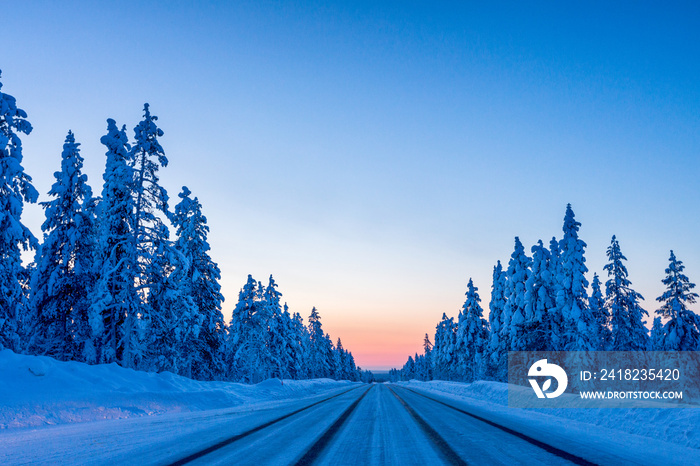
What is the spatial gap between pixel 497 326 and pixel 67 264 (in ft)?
144

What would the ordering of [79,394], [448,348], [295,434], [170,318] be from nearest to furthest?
[295,434]
[79,394]
[170,318]
[448,348]

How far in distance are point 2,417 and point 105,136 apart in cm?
1710

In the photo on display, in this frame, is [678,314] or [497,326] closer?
[678,314]

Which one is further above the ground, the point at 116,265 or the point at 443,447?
the point at 116,265

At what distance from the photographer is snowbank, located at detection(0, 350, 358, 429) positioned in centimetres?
1070

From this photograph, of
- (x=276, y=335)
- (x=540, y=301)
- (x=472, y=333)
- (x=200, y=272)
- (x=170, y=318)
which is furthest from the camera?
(x=472, y=333)

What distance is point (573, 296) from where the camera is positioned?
113ft

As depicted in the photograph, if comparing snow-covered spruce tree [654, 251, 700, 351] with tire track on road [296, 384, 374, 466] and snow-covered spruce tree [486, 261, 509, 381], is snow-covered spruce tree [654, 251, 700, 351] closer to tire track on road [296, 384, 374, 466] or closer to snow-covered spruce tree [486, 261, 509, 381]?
snow-covered spruce tree [486, 261, 509, 381]

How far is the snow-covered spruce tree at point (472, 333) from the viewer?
179ft

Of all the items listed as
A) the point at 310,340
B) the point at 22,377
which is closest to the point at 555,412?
the point at 22,377

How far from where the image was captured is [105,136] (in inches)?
902

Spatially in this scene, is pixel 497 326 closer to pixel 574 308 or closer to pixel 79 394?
pixel 574 308

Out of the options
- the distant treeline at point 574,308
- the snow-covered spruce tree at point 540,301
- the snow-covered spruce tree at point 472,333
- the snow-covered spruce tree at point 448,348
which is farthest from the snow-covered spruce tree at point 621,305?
the snow-covered spruce tree at point 448,348

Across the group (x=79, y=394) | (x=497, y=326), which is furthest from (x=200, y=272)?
(x=497, y=326)
